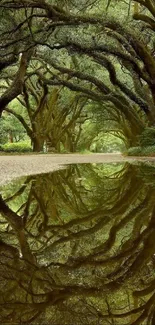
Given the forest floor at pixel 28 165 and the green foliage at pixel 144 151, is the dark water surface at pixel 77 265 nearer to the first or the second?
the forest floor at pixel 28 165

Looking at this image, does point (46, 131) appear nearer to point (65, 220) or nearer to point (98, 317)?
point (65, 220)

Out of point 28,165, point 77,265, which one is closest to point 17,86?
point 28,165

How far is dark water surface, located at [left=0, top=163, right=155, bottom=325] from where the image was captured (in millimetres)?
1767

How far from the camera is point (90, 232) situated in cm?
333

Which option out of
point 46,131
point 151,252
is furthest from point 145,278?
point 46,131

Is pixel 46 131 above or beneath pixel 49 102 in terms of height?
beneath

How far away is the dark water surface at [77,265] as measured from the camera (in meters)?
1.77

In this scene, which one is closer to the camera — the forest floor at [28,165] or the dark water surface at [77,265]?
the dark water surface at [77,265]

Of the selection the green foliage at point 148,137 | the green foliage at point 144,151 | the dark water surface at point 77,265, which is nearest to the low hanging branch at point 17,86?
the green foliage at point 148,137

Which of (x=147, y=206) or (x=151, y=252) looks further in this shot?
(x=147, y=206)

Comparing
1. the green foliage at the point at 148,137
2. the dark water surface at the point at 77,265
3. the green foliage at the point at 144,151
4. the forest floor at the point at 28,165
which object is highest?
the green foliage at the point at 148,137

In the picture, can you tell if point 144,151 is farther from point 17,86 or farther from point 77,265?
point 77,265

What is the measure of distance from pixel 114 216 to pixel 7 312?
234 cm

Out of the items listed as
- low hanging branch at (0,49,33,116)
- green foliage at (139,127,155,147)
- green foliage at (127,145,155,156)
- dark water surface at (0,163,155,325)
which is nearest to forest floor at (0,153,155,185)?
green foliage at (127,145,155,156)
